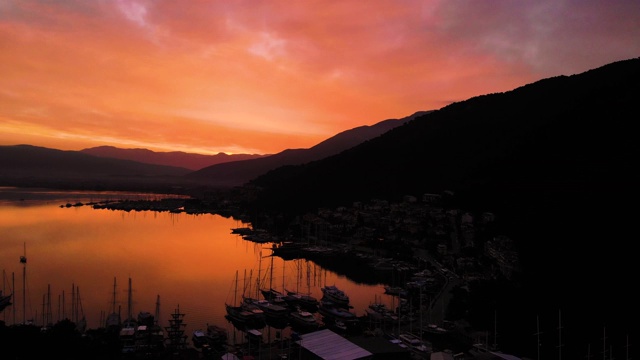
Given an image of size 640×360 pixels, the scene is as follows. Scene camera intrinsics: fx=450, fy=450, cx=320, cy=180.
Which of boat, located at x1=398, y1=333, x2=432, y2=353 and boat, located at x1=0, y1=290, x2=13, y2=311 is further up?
boat, located at x1=0, y1=290, x2=13, y2=311

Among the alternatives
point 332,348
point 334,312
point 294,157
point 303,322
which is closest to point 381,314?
point 334,312

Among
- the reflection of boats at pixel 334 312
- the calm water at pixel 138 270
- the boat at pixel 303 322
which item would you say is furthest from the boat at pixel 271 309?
the reflection of boats at pixel 334 312

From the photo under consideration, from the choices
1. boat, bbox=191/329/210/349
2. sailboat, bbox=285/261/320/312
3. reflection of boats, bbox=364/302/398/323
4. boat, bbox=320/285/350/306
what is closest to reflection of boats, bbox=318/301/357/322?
boat, bbox=320/285/350/306

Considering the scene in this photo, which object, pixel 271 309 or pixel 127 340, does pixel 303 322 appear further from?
pixel 127 340

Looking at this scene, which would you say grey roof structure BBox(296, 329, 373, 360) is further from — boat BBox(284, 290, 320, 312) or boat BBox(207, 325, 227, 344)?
boat BBox(284, 290, 320, 312)

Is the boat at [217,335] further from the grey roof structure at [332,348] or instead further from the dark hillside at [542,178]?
the dark hillside at [542,178]

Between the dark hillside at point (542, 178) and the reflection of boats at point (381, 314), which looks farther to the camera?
the dark hillside at point (542, 178)
